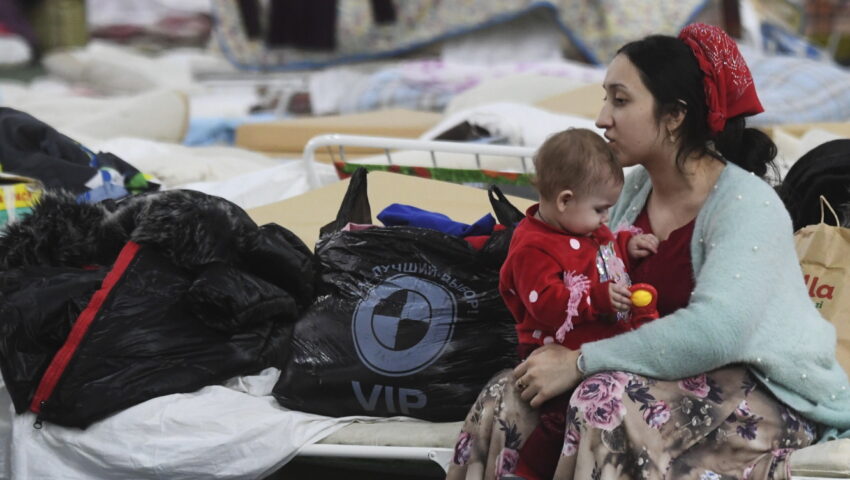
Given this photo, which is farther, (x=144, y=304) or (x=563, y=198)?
(x=144, y=304)

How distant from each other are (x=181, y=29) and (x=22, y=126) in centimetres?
704

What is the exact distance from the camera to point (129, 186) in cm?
357

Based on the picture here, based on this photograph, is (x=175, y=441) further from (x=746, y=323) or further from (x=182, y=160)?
(x=182, y=160)

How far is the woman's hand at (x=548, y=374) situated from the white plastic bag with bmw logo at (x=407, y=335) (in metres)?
0.45

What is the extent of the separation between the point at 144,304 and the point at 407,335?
0.57m

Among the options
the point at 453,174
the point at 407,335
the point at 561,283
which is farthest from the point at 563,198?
the point at 453,174

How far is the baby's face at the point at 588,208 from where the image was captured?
2084mm

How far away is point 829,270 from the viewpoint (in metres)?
2.52

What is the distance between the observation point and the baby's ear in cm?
207

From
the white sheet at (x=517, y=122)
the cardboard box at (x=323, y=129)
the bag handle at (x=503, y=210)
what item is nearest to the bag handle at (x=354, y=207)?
the bag handle at (x=503, y=210)

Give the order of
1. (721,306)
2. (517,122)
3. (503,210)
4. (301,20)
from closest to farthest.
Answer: (721,306), (503,210), (517,122), (301,20)

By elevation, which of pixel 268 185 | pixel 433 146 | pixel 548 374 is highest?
pixel 548 374

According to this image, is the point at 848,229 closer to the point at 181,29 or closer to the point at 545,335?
the point at 545,335

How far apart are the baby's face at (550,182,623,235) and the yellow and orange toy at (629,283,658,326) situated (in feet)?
0.44
